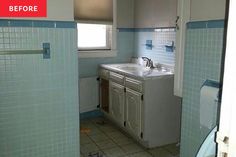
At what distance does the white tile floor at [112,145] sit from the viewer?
291cm

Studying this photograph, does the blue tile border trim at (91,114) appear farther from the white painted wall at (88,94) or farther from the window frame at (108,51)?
the window frame at (108,51)

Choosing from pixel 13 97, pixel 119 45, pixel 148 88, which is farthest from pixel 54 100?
pixel 119 45

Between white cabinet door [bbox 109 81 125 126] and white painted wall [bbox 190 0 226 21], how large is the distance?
1536 mm

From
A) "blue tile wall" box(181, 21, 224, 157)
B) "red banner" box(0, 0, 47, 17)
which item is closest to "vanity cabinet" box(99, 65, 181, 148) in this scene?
"blue tile wall" box(181, 21, 224, 157)

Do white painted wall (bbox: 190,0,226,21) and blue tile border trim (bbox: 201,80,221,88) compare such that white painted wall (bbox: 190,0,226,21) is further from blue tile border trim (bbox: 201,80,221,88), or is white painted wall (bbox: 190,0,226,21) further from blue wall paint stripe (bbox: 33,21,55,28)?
blue wall paint stripe (bbox: 33,21,55,28)

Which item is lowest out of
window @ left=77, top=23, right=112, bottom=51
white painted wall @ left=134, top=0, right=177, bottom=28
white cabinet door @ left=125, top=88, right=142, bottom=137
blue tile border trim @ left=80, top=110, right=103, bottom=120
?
blue tile border trim @ left=80, top=110, right=103, bottom=120

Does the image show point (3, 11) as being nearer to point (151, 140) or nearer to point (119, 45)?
point (151, 140)

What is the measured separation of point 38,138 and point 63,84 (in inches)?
19.6

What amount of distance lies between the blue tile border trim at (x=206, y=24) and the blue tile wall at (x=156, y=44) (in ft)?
3.68

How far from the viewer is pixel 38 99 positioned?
2.10m

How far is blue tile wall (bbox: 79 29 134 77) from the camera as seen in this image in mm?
3953

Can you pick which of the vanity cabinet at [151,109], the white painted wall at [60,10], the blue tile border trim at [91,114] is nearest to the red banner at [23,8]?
the white painted wall at [60,10]

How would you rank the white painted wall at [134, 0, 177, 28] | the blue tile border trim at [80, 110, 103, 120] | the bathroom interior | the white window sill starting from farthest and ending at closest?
the blue tile border trim at [80, 110, 103, 120] → the white window sill → the white painted wall at [134, 0, 177, 28] → the bathroom interior

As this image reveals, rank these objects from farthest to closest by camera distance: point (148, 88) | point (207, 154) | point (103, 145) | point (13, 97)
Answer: point (103, 145) → point (148, 88) → point (13, 97) → point (207, 154)
